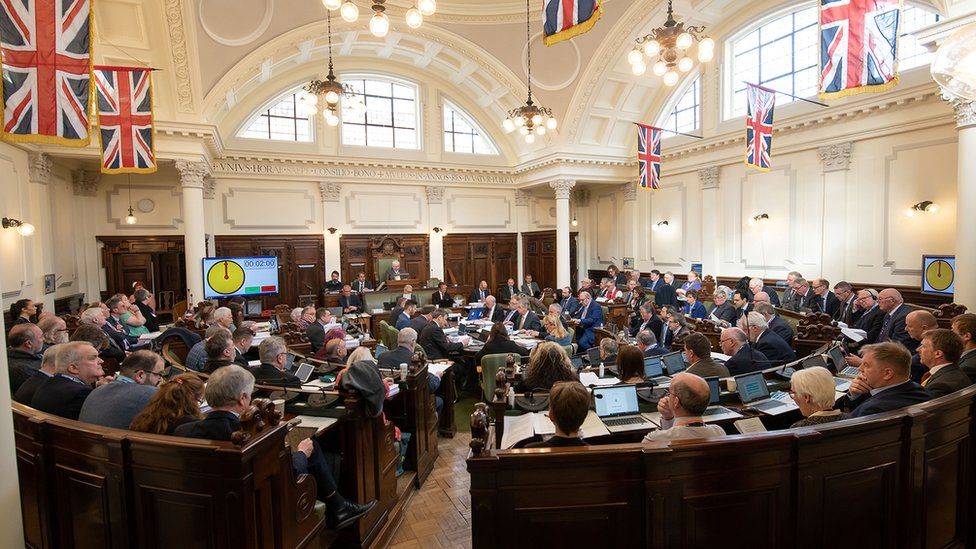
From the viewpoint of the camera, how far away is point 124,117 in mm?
7141

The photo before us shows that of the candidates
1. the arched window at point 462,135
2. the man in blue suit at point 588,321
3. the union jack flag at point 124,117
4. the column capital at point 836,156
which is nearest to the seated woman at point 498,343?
the man in blue suit at point 588,321

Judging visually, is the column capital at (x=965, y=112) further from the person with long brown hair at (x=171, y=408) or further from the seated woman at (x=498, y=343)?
the person with long brown hair at (x=171, y=408)

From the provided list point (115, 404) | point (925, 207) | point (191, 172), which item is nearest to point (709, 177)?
point (925, 207)

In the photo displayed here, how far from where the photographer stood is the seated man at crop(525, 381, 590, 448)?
245 centimetres

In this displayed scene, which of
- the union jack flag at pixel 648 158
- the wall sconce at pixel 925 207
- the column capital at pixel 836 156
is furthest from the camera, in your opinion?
the union jack flag at pixel 648 158

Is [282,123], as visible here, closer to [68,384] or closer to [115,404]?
[68,384]

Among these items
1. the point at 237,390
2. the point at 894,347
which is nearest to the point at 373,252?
the point at 237,390

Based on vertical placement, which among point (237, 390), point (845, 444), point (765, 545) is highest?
point (237, 390)

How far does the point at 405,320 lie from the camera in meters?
8.01

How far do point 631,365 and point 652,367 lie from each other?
388 millimetres

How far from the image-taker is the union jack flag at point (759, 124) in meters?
8.59

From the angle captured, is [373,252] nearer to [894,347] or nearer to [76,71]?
[76,71]

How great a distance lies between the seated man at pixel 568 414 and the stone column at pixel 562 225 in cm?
1252

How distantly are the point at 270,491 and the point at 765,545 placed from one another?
2465 mm
